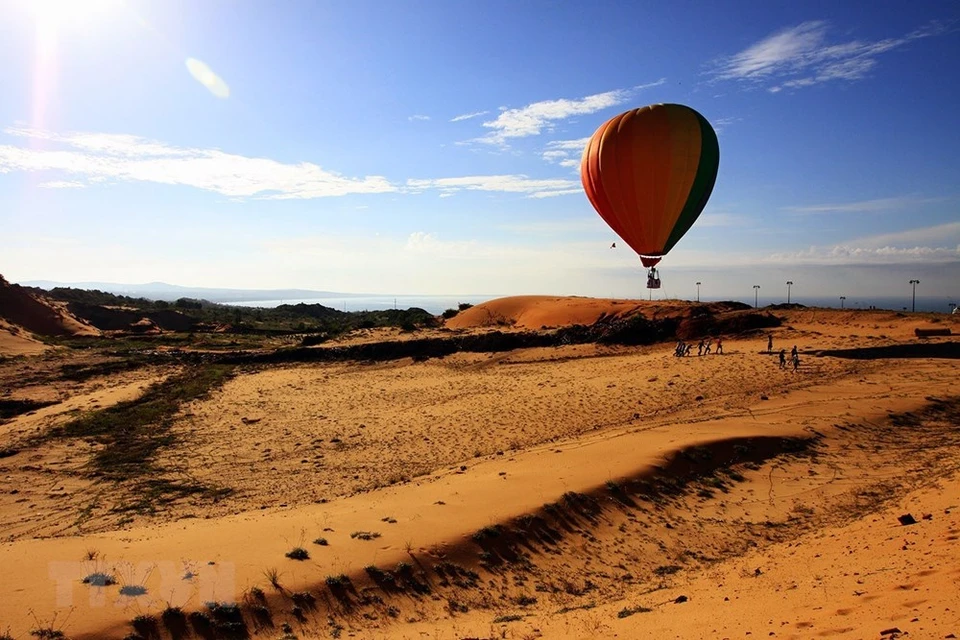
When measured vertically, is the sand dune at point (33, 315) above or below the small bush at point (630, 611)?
above

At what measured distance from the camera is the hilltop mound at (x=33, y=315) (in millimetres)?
43062

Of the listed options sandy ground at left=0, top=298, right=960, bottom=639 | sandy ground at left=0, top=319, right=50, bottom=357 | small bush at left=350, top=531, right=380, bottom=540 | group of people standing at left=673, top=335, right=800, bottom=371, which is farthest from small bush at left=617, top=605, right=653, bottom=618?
sandy ground at left=0, top=319, right=50, bottom=357

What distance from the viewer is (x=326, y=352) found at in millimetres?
35125

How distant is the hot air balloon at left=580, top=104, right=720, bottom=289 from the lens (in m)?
18.9

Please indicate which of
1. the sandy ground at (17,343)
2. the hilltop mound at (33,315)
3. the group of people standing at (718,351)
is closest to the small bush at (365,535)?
the group of people standing at (718,351)

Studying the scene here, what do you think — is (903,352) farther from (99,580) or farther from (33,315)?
(33,315)

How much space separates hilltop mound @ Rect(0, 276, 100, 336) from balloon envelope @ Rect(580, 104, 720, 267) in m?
43.2

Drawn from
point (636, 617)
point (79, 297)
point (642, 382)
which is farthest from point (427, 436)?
point (79, 297)

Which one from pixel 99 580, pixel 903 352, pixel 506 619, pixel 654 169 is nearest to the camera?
pixel 99 580

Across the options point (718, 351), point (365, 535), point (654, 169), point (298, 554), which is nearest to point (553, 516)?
point (365, 535)

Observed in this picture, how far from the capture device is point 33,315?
4416 cm

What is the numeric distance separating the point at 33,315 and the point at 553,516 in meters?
48.6

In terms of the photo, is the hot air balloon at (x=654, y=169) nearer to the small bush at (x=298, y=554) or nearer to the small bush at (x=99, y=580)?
the small bush at (x=298, y=554)

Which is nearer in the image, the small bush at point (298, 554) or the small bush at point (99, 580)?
the small bush at point (99, 580)
